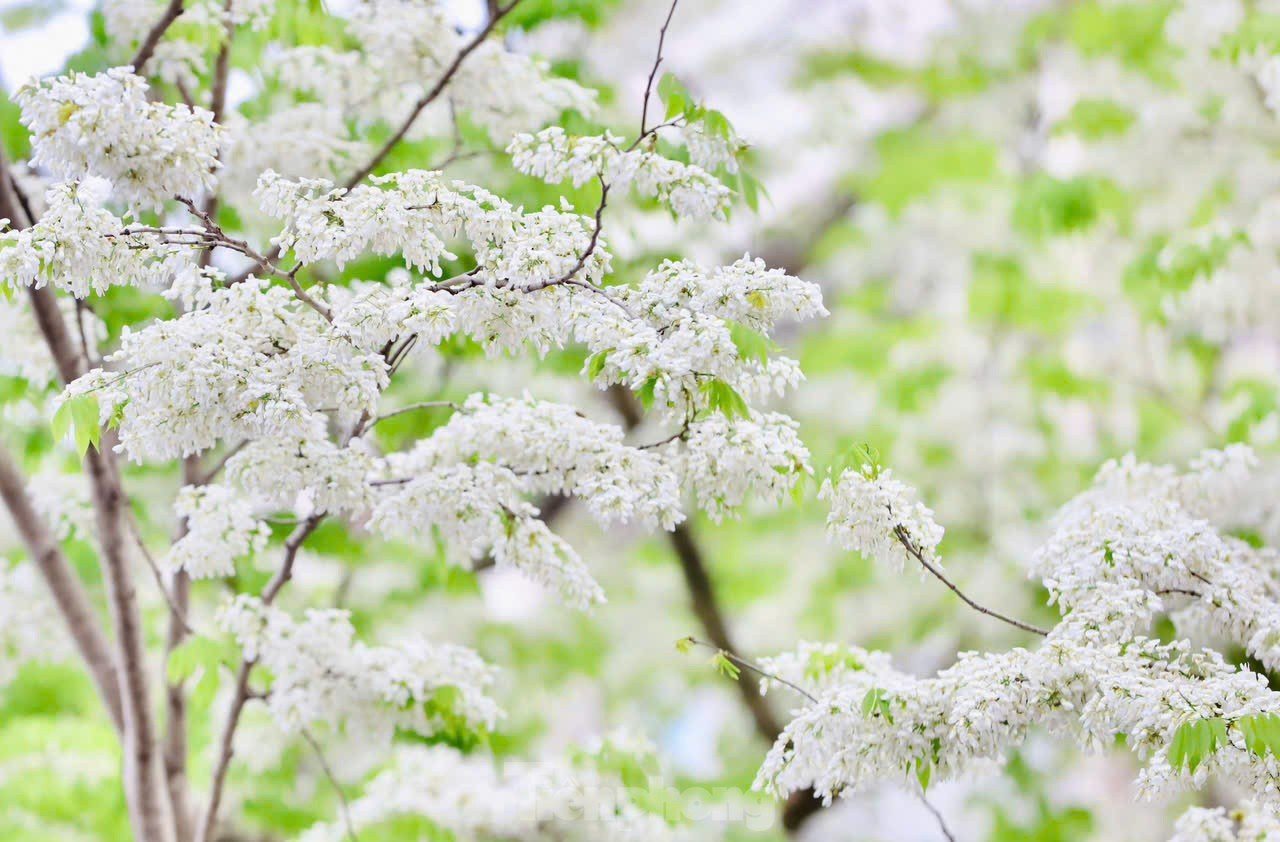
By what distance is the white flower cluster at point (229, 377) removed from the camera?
111 inches

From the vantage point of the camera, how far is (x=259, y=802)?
18.6 feet

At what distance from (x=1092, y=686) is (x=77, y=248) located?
2589mm

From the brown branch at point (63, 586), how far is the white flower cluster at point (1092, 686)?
2581 millimetres

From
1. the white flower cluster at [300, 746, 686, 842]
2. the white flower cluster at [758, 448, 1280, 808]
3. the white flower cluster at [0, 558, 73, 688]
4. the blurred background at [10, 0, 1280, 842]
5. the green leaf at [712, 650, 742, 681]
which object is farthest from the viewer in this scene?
the blurred background at [10, 0, 1280, 842]

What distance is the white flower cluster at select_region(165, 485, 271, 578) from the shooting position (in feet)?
11.6

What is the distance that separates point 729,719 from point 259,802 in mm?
5884

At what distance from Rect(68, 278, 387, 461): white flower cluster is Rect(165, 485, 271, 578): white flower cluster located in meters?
0.59

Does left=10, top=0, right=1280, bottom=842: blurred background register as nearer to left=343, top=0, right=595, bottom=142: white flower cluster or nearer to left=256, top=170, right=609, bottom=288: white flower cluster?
left=343, top=0, right=595, bottom=142: white flower cluster

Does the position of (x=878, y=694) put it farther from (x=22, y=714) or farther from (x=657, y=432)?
(x=22, y=714)

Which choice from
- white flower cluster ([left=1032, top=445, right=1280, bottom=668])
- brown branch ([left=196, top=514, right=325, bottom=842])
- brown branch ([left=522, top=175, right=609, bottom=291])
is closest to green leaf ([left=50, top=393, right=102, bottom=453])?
brown branch ([left=196, top=514, right=325, bottom=842])

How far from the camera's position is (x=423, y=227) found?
296cm

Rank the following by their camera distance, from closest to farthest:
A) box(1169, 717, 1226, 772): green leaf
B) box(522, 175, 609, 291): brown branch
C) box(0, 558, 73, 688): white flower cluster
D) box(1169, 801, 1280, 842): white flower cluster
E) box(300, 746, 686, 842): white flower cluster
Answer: box(1169, 717, 1226, 772): green leaf < box(522, 175, 609, 291): brown branch < box(1169, 801, 1280, 842): white flower cluster < box(300, 746, 686, 842): white flower cluster < box(0, 558, 73, 688): white flower cluster

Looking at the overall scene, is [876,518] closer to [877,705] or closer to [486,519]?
[877,705]

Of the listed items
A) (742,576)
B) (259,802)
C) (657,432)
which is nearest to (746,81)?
(657,432)
